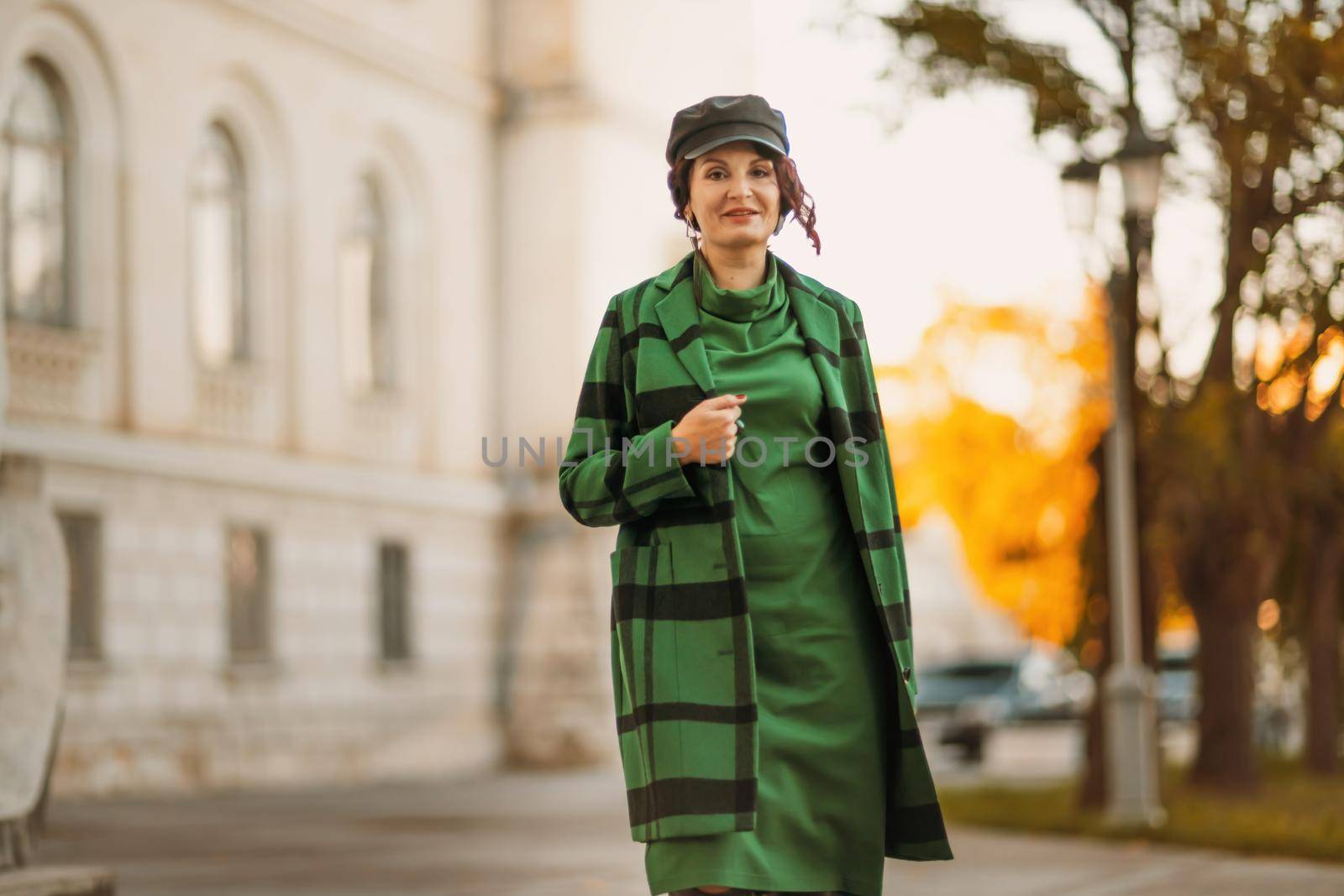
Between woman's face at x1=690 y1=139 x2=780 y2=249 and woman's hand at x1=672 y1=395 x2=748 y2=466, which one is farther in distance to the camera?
woman's face at x1=690 y1=139 x2=780 y2=249

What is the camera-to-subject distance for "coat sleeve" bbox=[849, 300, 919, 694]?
349cm

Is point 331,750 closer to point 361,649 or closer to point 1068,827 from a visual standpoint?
point 361,649

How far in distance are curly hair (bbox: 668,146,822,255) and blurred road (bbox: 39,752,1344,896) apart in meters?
6.43

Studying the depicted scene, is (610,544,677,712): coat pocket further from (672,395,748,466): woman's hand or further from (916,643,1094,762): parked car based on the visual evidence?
(916,643,1094,762): parked car

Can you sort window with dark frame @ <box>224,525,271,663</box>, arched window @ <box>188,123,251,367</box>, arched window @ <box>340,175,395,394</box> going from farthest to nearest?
arched window @ <box>340,175,395,394</box>, arched window @ <box>188,123,251,367</box>, window with dark frame @ <box>224,525,271,663</box>

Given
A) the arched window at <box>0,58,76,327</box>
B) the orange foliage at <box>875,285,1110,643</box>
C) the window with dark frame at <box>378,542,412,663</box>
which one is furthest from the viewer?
the orange foliage at <box>875,285,1110,643</box>

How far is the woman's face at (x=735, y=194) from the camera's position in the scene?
141 inches

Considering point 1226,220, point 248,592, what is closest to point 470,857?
point 1226,220

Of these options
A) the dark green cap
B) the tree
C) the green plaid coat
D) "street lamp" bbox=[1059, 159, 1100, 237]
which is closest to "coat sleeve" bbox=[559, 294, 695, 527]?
the green plaid coat

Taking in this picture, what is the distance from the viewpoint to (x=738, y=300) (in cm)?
359

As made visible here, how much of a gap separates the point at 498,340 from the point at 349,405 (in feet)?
12.8

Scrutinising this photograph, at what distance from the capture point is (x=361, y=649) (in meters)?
26.1

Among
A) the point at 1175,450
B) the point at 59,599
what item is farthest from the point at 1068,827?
the point at 59,599

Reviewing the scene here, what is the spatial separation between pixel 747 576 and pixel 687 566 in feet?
0.31
